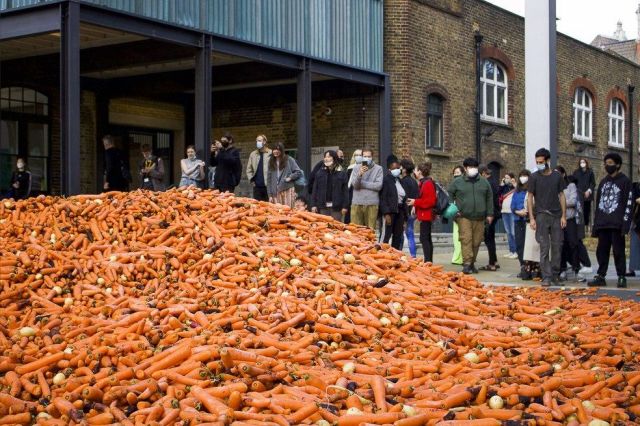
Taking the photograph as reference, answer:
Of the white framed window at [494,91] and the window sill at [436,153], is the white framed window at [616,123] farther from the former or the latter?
the window sill at [436,153]

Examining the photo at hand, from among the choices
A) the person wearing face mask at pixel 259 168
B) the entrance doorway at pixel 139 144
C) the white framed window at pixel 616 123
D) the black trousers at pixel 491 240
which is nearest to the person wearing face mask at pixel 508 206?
the black trousers at pixel 491 240

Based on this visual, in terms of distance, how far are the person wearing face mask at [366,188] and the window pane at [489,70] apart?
14592 millimetres

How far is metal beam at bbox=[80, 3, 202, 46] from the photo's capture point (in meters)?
14.0

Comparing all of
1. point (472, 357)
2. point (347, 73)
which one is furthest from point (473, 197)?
point (472, 357)

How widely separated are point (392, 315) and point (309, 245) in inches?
65.4

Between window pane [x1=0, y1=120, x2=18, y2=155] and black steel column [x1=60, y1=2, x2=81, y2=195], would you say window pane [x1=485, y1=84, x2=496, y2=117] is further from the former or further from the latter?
black steel column [x1=60, y1=2, x2=81, y2=195]

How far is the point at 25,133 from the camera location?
19.3 meters

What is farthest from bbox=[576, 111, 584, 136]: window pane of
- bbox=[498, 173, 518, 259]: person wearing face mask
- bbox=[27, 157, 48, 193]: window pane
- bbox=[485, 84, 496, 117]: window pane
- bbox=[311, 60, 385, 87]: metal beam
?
bbox=[27, 157, 48, 193]: window pane

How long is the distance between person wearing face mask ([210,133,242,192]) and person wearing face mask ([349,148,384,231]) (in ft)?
9.19

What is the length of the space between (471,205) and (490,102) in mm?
14275

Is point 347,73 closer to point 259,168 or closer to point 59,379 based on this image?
point 259,168

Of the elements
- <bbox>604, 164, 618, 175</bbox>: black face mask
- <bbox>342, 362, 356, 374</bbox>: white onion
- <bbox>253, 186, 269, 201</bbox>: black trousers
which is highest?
<bbox>604, 164, 618, 175</bbox>: black face mask

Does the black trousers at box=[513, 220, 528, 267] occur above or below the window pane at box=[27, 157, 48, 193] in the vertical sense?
below

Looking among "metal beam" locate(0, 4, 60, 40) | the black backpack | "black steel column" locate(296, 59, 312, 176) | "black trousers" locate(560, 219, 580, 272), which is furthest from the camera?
"black steel column" locate(296, 59, 312, 176)
